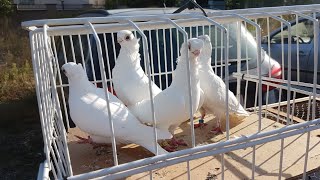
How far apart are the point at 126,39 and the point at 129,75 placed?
0.68 feet

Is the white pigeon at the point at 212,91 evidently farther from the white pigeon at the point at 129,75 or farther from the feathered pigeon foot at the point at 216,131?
the white pigeon at the point at 129,75

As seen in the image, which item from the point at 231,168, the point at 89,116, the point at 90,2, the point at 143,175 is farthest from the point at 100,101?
the point at 90,2

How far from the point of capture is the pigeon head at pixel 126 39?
2.07 metres

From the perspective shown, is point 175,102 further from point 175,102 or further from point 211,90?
point 211,90

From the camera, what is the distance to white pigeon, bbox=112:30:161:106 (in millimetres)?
2086

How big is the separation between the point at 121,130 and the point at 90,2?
51.3ft

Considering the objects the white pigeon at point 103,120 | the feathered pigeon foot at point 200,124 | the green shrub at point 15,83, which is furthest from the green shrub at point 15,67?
the white pigeon at point 103,120

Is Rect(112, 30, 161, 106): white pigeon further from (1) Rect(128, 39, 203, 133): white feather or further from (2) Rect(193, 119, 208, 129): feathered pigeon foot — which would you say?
(2) Rect(193, 119, 208, 129): feathered pigeon foot

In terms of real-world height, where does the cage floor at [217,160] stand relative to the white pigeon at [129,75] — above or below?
below

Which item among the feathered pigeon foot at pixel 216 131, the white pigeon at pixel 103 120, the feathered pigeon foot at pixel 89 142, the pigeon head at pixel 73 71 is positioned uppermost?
the pigeon head at pixel 73 71

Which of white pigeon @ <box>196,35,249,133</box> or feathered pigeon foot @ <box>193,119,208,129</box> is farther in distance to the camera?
feathered pigeon foot @ <box>193,119,208,129</box>

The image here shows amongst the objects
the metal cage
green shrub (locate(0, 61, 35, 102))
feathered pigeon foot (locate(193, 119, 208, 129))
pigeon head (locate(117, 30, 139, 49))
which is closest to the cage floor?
the metal cage

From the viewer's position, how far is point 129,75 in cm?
212

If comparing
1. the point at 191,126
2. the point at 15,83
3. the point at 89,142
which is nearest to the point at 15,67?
the point at 15,83
